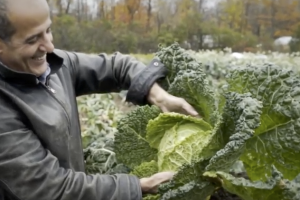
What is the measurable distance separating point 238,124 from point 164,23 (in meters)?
5.14

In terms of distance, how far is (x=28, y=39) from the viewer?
1.71 metres

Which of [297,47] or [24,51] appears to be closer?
[24,51]

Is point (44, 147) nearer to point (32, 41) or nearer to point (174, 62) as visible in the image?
point (32, 41)

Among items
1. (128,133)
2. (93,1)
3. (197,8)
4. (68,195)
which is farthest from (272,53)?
(68,195)

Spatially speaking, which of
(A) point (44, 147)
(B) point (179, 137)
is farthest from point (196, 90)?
(A) point (44, 147)

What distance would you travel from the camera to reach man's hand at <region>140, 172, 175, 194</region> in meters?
1.94

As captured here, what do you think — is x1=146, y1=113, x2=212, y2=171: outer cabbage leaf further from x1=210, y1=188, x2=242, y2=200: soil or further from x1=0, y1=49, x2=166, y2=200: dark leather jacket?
x1=210, y1=188, x2=242, y2=200: soil

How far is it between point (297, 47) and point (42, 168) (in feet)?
20.5

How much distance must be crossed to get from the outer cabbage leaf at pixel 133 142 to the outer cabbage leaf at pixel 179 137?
0.13 metres

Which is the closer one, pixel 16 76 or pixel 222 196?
pixel 16 76

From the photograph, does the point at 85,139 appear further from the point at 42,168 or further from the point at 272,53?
the point at 272,53

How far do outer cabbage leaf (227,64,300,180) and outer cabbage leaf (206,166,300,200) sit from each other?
16 centimetres

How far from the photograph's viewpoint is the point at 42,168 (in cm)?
171

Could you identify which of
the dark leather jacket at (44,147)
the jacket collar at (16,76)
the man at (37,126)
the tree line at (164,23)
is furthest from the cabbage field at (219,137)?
the tree line at (164,23)
